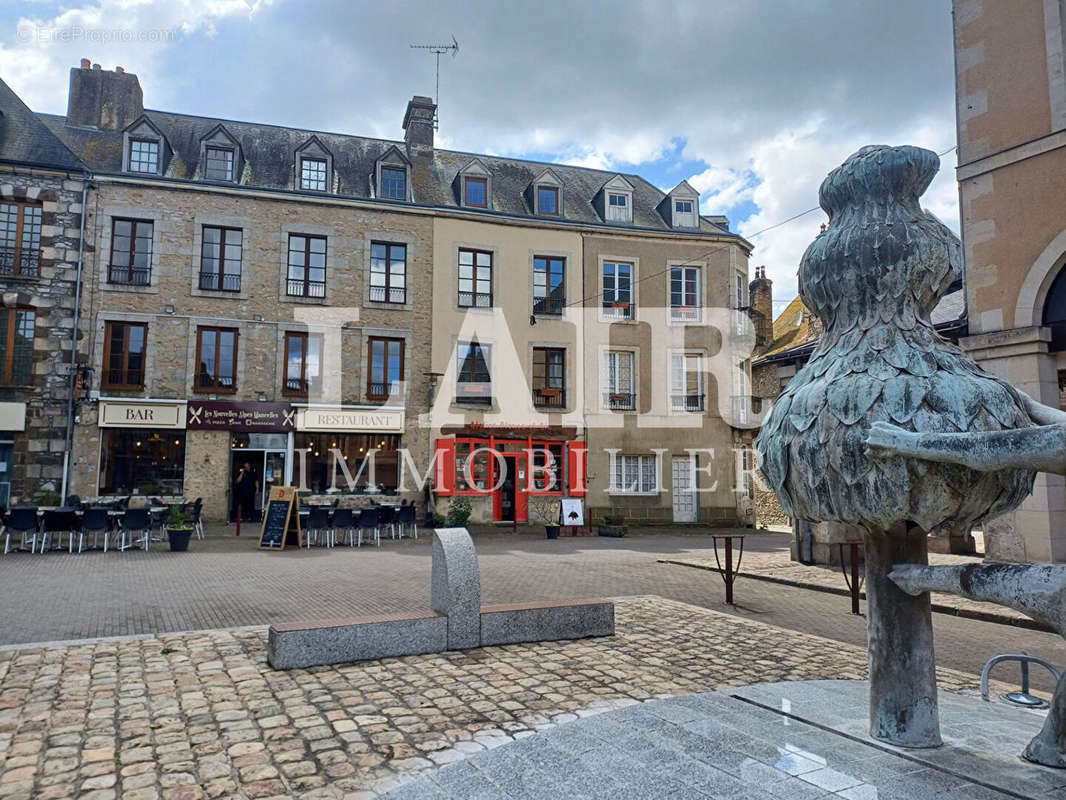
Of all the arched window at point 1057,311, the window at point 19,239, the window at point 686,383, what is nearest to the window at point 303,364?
the window at point 19,239

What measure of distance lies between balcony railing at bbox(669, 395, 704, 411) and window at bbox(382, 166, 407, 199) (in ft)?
34.9

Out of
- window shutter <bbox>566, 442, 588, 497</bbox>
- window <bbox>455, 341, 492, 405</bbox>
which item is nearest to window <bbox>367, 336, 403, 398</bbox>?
window <bbox>455, 341, 492, 405</bbox>

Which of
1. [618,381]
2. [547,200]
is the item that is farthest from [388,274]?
[618,381]

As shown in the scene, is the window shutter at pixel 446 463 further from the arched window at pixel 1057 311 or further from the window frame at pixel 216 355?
the arched window at pixel 1057 311

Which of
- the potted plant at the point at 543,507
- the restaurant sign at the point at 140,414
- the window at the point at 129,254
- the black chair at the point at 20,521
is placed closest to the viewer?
the black chair at the point at 20,521

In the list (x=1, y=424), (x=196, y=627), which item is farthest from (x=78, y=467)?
(x=196, y=627)

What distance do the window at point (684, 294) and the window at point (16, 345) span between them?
18.2m

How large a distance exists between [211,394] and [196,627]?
14.0 metres

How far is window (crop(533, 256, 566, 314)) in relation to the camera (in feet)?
76.2

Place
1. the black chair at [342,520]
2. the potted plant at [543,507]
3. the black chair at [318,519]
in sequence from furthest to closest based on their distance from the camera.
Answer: the potted plant at [543,507]
the black chair at [342,520]
the black chair at [318,519]

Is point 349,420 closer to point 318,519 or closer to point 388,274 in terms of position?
point 388,274

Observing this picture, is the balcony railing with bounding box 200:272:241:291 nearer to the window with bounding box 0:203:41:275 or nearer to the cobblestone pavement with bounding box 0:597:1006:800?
the window with bounding box 0:203:41:275

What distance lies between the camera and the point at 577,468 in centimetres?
2277

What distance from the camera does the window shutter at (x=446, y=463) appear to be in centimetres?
2136
